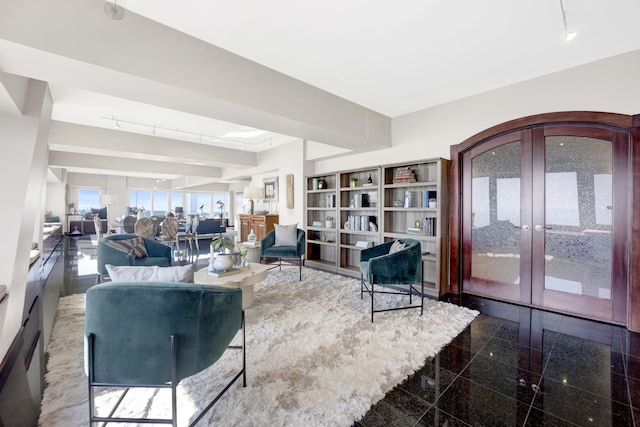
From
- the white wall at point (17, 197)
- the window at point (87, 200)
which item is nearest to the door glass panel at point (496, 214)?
the white wall at point (17, 197)

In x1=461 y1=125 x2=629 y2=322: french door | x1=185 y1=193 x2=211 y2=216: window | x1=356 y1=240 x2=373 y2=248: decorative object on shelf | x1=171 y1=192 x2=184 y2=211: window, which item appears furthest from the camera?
x1=185 y1=193 x2=211 y2=216: window

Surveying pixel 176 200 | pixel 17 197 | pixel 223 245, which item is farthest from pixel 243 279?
pixel 176 200

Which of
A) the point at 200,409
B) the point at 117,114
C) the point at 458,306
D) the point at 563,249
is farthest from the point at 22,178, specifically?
the point at 563,249

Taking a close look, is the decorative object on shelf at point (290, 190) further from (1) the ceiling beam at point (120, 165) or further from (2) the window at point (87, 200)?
(2) the window at point (87, 200)

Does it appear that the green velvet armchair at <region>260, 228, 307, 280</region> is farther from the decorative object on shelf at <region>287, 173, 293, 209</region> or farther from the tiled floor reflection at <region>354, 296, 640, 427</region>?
the tiled floor reflection at <region>354, 296, 640, 427</region>

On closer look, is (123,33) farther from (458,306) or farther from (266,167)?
(266,167)

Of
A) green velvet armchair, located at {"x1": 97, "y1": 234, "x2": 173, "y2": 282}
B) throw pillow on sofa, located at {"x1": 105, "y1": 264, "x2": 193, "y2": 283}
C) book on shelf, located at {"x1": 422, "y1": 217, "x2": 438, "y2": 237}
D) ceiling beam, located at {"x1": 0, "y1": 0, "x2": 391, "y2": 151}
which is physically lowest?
green velvet armchair, located at {"x1": 97, "y1": 234, "x2": 173, "y2": 282}

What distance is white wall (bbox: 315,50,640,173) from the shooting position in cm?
286

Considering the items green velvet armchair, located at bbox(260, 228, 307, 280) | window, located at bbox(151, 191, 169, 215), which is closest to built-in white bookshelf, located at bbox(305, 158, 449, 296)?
green velvet armchair, located at bbox(260, 228, 307, 280)

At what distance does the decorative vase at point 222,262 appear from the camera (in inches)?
125

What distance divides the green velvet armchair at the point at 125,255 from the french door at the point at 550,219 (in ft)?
14.6

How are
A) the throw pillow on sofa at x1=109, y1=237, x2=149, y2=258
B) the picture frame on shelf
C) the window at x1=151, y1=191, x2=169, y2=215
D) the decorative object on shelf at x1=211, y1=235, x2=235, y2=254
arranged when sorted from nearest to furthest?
the decorative object on shelf at x1=211, y1=235, x2=235, y2=254 → the throw pillow on sofa at x1=109, y1=237, x2=149, y2=258 → the picture frame on shelf → the window at x1=151, y1=191, x2=169, y2=215

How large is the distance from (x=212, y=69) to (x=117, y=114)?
3091mm

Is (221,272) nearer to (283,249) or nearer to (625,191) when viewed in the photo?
(283,249)
